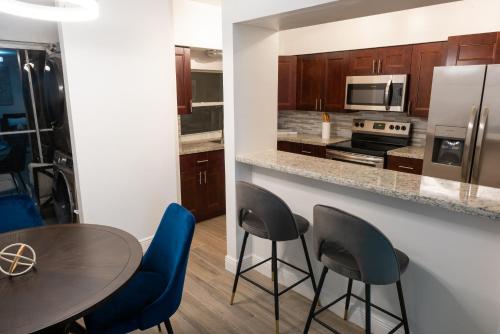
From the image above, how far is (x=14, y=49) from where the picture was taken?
3279 millimetres

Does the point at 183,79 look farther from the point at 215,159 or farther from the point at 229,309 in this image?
the point at 229,309

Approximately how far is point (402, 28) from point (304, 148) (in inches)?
68.2

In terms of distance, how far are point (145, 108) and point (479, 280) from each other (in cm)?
277

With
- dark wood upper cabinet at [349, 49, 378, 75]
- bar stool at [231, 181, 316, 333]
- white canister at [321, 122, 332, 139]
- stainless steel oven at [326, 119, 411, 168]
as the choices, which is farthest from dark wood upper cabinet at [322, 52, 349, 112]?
bar stool at [231, 181, 316, 333]

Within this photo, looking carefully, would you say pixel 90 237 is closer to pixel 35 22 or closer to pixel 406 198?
pixel 406 198

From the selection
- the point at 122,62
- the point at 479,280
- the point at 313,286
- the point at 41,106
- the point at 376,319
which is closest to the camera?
the point at 479,280

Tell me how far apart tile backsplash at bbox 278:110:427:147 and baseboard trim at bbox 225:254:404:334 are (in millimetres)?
2337

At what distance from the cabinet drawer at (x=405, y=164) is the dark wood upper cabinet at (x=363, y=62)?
1.03 metres

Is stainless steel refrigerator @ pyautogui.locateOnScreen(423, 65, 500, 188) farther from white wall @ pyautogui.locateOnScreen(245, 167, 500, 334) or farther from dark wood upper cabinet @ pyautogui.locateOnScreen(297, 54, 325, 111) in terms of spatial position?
dark wood upper cabinet @ pyautogui.locateOnScreen(297, 54, 325, 111)

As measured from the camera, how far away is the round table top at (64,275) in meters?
1.23

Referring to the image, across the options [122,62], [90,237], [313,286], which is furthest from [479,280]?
[122,62]

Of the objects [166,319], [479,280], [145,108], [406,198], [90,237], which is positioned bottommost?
[166,319]

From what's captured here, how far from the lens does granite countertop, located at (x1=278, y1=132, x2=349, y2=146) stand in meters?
4.23

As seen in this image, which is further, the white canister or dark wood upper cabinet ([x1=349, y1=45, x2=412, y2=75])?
the white canister
